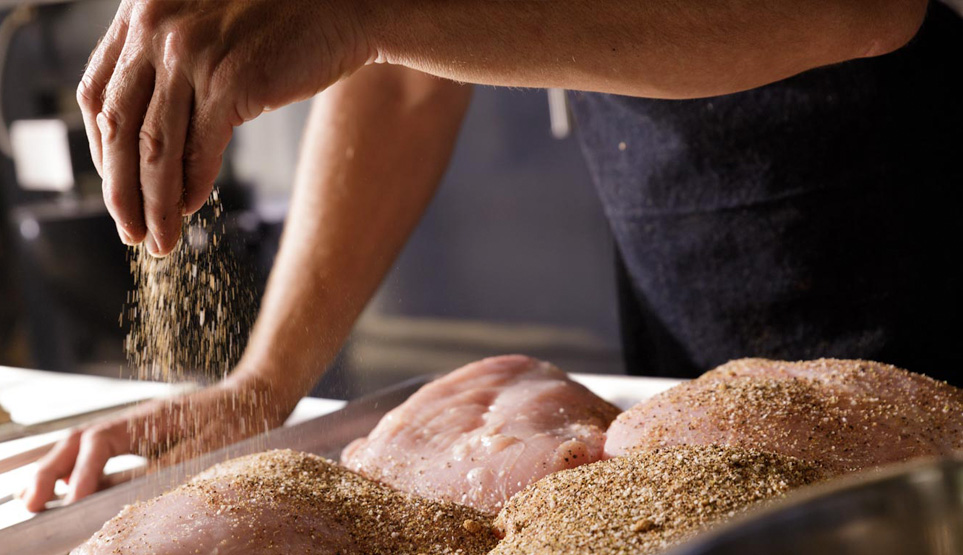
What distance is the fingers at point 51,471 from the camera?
107cm

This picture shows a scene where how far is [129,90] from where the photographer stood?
2.39 ft

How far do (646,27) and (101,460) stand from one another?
89cm

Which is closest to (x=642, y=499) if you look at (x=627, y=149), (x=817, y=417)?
(x=817, y=417)

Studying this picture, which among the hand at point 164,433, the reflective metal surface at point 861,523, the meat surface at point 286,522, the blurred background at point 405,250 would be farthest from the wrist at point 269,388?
the blurred background at point 405,250

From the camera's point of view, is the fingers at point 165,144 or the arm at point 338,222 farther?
the arm at point 338,222

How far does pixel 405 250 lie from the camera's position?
3865 millimetres

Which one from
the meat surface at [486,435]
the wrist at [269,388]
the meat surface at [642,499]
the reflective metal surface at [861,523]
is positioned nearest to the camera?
the reflective metal surface at [861,523]

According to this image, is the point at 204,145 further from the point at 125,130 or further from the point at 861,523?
the point at 861,523

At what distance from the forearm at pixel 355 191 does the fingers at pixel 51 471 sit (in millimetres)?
356

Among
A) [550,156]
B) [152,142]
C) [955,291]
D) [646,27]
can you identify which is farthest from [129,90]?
[550,156]

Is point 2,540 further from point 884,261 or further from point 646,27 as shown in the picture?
point 884,261

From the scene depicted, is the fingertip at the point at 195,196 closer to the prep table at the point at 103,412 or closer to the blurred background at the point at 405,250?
the prep table at the point at 103,412

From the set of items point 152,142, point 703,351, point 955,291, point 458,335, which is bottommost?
point 458,335

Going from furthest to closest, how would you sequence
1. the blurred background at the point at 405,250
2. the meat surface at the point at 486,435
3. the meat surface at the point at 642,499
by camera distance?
the blurred background at the point at 405,250, the meat surface at the point at 486,435, the meat surface at the point at 642,499
